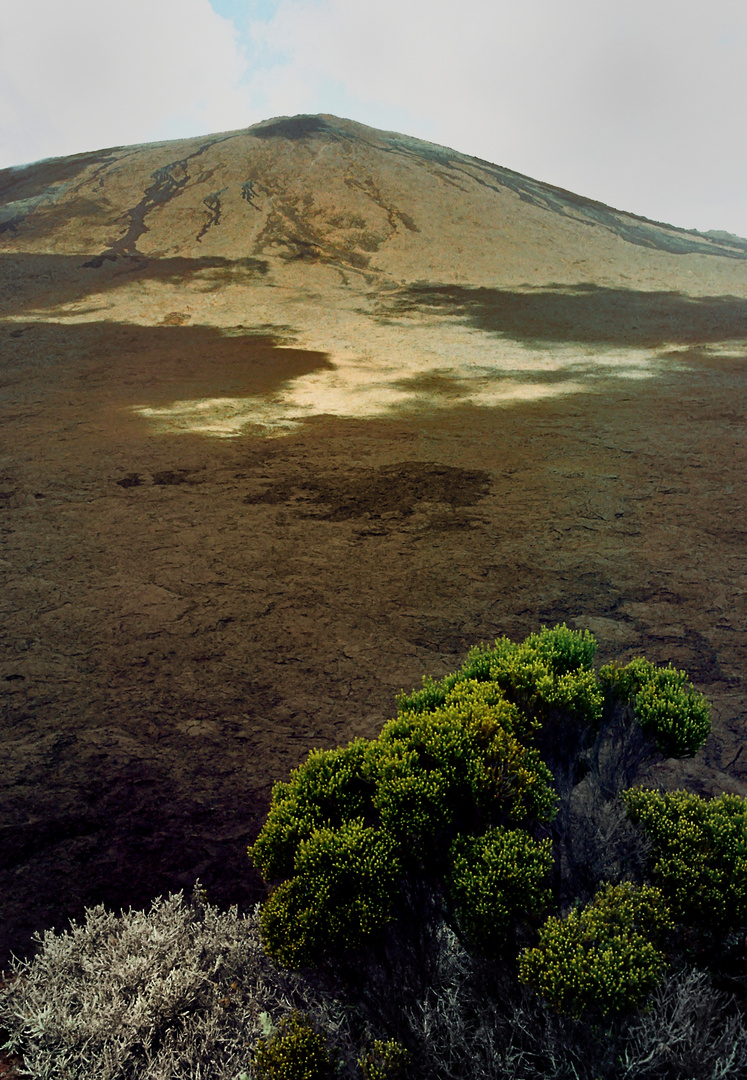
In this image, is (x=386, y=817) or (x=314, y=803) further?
(x=314, y=803)

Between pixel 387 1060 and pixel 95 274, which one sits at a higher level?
pixel 95 274

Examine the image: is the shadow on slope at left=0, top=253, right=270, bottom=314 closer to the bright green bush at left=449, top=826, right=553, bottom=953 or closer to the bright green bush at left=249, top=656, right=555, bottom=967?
the bright green bush at left=249, top=656, right=555, bottom=967

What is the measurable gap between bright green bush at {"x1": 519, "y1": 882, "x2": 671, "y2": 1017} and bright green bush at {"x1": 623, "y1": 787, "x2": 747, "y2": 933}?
133 mm

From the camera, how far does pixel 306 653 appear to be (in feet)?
16.7

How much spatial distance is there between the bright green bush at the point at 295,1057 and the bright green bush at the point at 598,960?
27.3 inches

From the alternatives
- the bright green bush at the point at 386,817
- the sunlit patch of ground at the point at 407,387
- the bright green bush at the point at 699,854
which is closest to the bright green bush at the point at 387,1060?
the bright green bush at the point at 386,817

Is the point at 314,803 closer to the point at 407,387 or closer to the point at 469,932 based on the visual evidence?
the point at 469,932

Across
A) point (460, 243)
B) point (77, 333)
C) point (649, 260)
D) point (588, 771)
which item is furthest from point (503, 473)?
point (649, 260)

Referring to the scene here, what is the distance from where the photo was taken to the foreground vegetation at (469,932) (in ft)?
7.04

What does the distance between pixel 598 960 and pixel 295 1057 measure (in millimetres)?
975

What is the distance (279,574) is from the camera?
241 inches

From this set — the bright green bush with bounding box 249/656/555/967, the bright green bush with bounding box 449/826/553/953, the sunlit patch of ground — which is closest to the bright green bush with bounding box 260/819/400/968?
the bright green bush with bounding box 249/656/555/967

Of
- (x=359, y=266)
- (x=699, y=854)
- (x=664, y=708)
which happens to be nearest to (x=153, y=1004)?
(x=699, y=854)

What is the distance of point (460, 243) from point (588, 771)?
84.7ft
